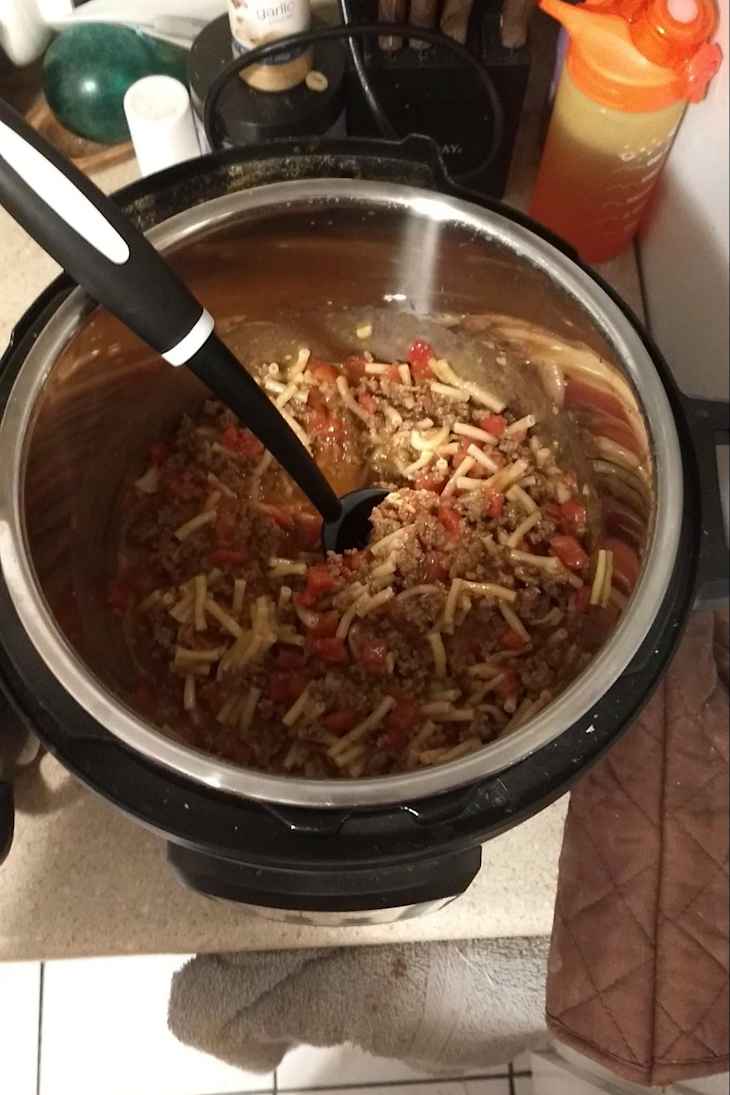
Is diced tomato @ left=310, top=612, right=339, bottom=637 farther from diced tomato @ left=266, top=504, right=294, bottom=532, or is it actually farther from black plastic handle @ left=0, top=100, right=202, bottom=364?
black plastic handle @ left=0, top=100, right=202, bottom=364

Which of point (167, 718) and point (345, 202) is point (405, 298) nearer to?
point (345, 202)

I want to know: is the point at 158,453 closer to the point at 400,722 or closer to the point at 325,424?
the point at 325,424

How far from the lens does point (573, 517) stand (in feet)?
2.51

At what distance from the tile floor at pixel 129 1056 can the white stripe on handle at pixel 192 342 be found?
89 centimetres

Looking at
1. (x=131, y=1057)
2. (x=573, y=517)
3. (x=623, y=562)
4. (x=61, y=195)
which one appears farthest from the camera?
(x=131, y=1057)

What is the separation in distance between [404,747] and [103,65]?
658mm

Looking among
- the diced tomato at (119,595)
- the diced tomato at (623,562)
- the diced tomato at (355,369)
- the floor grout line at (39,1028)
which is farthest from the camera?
the floor grout line at (39,1028)

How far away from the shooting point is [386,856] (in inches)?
19.6

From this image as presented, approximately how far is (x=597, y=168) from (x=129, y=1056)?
116 cm

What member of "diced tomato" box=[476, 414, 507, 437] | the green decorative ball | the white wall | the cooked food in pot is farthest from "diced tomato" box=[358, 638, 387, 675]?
the green decorative ball

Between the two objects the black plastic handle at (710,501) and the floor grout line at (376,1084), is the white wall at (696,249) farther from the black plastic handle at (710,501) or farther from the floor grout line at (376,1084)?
the floor grout line at (376,1084)

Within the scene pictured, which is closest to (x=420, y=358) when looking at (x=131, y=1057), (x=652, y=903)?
(x=652, y=903)

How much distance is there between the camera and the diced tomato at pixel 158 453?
0.80 meters

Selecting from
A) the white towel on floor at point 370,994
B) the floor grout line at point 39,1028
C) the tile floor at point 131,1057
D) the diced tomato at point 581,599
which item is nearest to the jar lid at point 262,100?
the diced tomato at point 581,599
